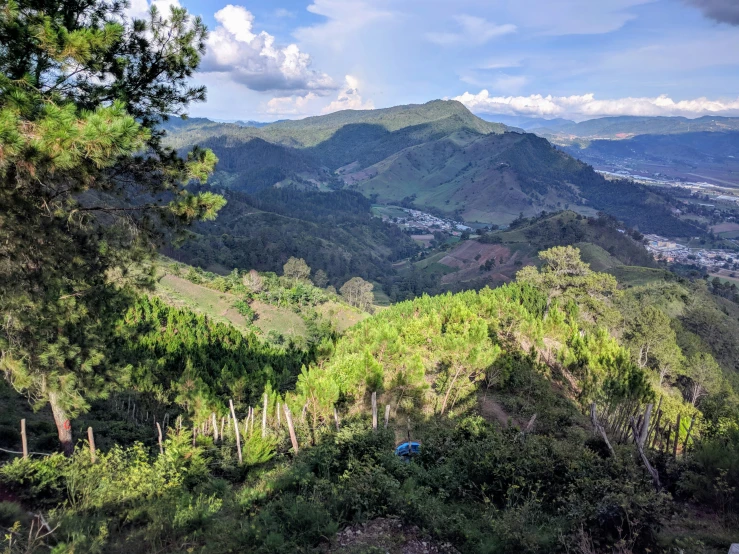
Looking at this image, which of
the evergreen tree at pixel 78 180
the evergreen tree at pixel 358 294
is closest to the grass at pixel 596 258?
the evergreen tree at pixel 358 294

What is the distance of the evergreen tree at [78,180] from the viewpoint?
513 cm

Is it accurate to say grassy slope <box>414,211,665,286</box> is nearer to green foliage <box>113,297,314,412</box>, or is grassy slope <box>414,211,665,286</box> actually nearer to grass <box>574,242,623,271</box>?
grass <box>574,242,623,271</box>

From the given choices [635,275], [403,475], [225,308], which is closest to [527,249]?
[635,275]

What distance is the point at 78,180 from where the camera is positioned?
628cm

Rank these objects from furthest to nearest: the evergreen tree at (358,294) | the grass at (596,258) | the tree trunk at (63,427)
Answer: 1. the grass at (596,258)
2. the evergreen tree at (358,294)
3. the tree trunk at (63,427)

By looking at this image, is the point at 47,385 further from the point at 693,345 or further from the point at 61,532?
the point at 693,345

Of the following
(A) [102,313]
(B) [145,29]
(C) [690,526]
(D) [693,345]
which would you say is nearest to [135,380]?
(A) [102,313]

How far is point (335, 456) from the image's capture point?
9.12 m

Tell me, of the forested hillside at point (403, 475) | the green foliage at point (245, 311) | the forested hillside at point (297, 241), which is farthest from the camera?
the forested hillside at point (297, 241)

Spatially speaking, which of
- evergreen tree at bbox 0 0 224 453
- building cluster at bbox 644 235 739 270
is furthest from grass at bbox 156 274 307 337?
building cluster at bbox 644 235 739 270

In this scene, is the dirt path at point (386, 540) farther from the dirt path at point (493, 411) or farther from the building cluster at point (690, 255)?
the building cluster at point (690, 255)

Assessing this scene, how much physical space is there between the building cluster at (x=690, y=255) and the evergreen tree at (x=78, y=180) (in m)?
139

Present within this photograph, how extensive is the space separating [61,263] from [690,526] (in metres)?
12.0

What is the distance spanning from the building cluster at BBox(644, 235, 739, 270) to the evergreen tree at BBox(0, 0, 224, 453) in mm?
139398
